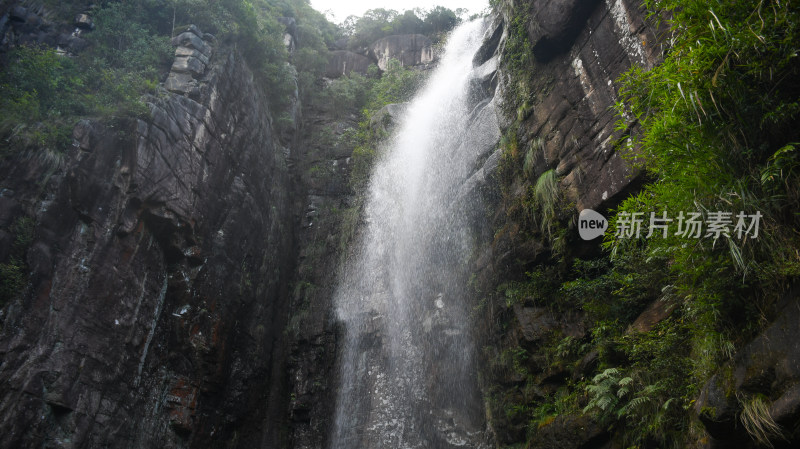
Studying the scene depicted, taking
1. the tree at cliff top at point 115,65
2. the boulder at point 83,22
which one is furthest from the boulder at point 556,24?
the boulder at point 83,22

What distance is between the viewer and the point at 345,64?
22.8 metres

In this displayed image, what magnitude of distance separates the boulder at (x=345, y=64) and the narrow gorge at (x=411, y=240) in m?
5.28

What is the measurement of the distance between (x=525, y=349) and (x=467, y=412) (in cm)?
238

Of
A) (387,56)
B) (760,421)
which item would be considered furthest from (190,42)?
(760,421)

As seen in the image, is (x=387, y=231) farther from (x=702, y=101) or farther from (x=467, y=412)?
(x=702, y=101)

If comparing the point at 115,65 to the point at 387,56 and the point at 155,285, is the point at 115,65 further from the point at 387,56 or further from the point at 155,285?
the point at 387,56

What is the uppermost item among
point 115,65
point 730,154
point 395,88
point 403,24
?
point 403,24

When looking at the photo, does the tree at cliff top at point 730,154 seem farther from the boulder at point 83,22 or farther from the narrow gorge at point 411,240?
the boulder at point 83,22

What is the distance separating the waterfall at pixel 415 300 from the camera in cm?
982

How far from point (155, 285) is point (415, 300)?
6.38 metres

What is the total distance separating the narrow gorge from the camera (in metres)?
3.41

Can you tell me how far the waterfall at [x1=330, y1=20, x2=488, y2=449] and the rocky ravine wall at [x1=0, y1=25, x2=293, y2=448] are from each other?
254 centimetres

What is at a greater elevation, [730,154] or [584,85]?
[584,85]

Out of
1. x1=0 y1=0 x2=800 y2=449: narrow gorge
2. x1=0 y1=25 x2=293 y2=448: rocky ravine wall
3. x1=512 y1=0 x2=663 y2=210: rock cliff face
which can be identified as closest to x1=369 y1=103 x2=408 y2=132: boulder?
x1=0 y1=0 x2=800 y2=449: narrow gorge
